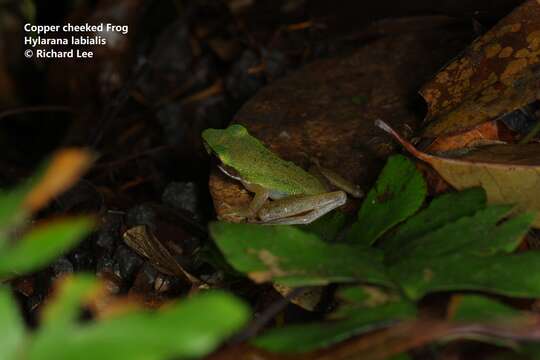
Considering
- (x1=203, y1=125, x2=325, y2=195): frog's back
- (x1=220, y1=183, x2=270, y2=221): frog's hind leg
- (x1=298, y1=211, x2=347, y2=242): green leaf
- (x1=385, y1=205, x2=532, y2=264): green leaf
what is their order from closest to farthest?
(x1=385, y1=205, x2=532, y2=264): green leaf → (x1=298, y1=211, x2=347, y2=242): green leaf → (x1=220, y1=183, x2=270, y2=221): frog's hind leg → (x1=203, y1=125, x2=325, y2=195): frog's back

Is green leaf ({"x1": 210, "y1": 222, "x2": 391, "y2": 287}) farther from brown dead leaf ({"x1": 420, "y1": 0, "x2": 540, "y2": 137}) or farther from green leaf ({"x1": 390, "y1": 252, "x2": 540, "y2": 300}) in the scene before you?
brown dead leaf ({"x1": 420, "y1": 0, "x2": 540, "y2": 137})

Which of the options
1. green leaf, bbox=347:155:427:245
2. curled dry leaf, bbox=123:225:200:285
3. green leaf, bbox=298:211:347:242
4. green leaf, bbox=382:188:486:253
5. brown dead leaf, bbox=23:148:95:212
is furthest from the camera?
curled dry leaf, bbox=123:225:200:285

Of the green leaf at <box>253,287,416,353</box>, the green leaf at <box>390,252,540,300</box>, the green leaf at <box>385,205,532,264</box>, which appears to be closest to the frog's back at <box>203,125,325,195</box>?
the green leaf at <box>385,205,532,264</box>

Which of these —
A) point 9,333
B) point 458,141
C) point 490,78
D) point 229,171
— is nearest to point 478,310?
point 9,333

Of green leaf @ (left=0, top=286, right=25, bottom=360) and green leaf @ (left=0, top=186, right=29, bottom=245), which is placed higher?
green leaf @ (left=0, top=186, right=29, bottom=245)

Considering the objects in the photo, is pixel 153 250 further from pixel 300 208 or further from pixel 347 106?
pixel 347 106

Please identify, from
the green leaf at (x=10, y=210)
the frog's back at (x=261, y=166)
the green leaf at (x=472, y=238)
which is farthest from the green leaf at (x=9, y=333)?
the frog's back at (x=261, y=166)

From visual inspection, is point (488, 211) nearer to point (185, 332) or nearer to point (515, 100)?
point (515, 100)
